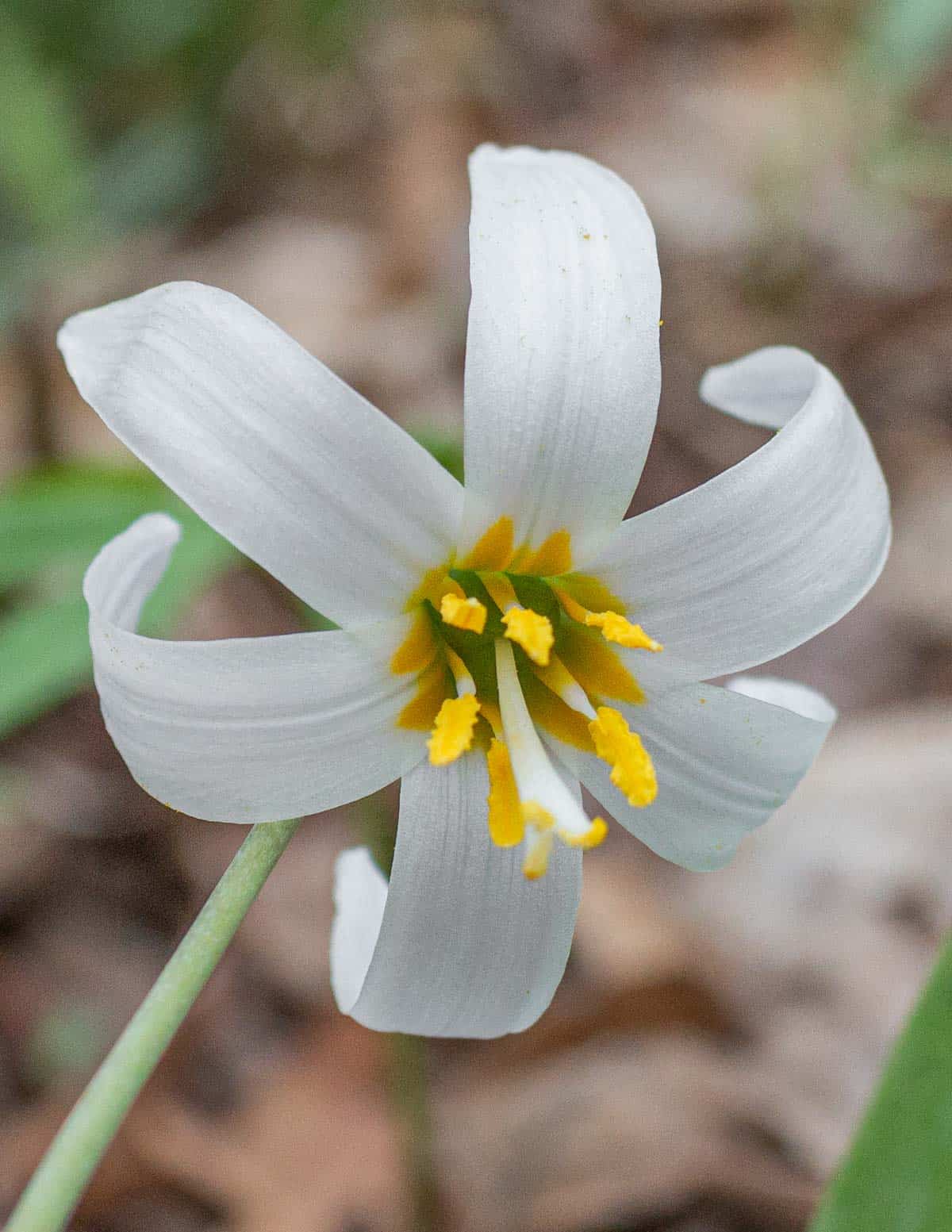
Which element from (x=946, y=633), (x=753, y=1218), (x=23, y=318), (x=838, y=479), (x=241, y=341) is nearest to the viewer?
(x=241, y=341)

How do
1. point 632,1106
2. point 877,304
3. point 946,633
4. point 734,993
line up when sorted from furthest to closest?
point 877,304 < point 946,633 < point 734,993 < point 632,1106

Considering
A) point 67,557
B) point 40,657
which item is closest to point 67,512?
point 67,557

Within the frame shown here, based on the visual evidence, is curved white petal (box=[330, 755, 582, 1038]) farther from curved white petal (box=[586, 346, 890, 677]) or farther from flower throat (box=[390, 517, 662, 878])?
curved white petal (box=[586, 346, 890, 677])

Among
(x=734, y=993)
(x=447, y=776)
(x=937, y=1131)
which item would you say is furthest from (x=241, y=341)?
(x=734, y=993)

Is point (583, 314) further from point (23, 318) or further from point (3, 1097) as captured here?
point (23, 318)

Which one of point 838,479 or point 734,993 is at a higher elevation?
point 838,479

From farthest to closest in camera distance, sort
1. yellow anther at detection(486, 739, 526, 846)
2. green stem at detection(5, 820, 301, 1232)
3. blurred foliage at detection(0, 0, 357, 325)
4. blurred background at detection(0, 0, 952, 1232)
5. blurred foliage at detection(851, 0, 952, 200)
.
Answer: blurred foliage at detection(851, 0, 952, 200), blurred foliage at detection(0, 0, 357, 325), blurred background at detection(0, 0, 952, 1232), yellow anther at detection(486, 739, 526, 846), green stem at detection(5, 820, 301, 1232)

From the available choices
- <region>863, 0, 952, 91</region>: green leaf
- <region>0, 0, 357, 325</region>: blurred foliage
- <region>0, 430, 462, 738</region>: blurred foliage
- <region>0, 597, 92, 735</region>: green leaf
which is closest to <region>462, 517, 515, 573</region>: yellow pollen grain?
<region>0, 430, 462, 738</region>: blurred foliage
